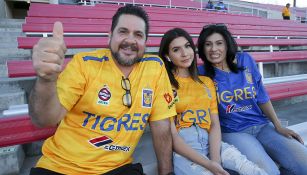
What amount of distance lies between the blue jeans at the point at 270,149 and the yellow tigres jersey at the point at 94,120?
28.4 inches

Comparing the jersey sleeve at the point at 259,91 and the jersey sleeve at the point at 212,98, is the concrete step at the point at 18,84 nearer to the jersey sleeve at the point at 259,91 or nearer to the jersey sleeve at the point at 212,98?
the jersey sleeve at the point at 212,98

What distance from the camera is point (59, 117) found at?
1.14m

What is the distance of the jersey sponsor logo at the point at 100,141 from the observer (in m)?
1.29

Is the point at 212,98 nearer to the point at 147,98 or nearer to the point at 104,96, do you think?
the point at 147,98

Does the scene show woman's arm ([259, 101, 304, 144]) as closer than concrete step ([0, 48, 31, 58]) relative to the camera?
Yes

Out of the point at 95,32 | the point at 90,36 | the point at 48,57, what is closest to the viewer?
the point at 48,57

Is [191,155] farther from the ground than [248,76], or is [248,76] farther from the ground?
[248,76]

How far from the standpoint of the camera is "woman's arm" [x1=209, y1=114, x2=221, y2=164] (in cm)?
156

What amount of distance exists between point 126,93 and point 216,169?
0.64 metres

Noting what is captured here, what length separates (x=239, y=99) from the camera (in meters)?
1.84

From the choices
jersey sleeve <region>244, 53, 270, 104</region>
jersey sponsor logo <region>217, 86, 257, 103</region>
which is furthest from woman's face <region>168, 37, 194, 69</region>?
jersey sleeve <region>244, 53, 270, 104</region>

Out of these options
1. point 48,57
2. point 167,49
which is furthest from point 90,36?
point 48,57

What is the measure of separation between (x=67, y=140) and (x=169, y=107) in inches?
22.1

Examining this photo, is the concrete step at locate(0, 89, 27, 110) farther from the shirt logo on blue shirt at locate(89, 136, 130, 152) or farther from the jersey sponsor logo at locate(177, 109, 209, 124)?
the jersey sponsor logo at locate(177, 109, 209, 124)
